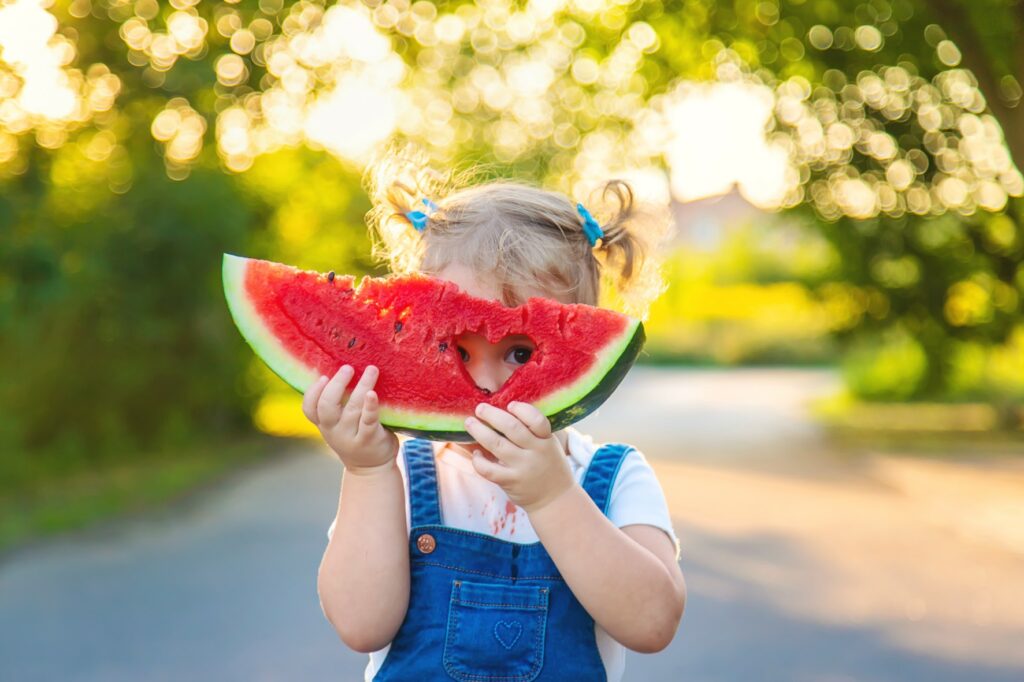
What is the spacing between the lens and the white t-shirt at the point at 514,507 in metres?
2.08

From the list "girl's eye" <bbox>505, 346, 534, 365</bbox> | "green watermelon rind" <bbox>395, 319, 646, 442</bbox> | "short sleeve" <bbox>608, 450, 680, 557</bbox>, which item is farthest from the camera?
"girl's eye" <bbox>505, 346, 534, 365</bbox>

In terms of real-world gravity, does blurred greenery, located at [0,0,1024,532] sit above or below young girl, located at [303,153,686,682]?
above

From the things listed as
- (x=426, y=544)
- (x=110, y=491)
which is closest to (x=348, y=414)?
(x=426, y=544)

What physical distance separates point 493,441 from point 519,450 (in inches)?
1.8

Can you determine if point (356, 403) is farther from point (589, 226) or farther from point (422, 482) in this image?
point (589, 226)

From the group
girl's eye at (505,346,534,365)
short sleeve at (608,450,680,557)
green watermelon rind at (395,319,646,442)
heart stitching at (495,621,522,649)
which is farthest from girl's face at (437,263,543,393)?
heart stitching at (495,621,522,649)

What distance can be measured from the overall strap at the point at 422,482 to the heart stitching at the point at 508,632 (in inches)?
9.2

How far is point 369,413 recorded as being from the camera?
183cm

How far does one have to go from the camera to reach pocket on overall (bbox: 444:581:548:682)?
6.48 feet

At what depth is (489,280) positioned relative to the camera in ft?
7.02

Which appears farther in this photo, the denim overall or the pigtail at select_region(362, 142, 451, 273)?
the pigtail at select_region(362, 142, 451, 273)

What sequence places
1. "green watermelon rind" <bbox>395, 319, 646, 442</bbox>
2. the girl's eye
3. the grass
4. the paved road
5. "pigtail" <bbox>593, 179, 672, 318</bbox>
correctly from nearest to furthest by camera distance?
"green watermelon rind" <bbox>395, 319, 646, 442</bbox> < the girl's eye < "pigtail" <bbox>593, 179, 672, 318</bbox> < the paved road < the grass

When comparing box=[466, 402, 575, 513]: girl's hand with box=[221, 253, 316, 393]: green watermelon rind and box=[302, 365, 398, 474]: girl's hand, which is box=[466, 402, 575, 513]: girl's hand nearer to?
box=[302, 365, 398, 474]: girl's hand

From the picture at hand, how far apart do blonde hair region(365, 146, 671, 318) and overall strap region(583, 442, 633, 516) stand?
32cm
